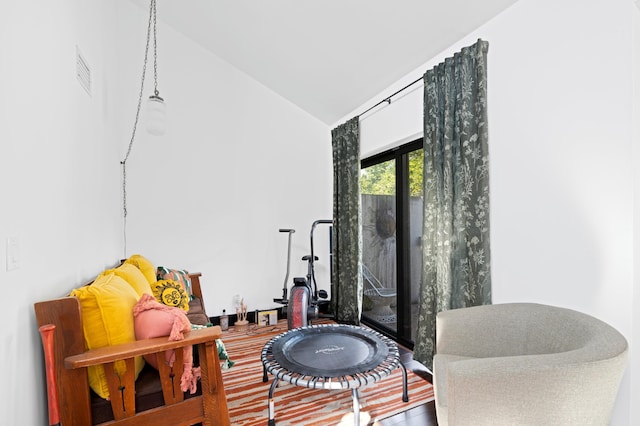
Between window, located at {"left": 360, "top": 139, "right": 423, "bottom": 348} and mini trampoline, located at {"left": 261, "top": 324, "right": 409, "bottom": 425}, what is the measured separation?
38.4 inches

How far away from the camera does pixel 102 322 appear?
57.7 inches

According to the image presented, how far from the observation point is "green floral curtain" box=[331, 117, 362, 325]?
145 inches

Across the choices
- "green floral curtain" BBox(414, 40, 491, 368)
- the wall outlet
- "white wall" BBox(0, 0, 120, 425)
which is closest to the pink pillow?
"white wall" BBox(0, 0, 120, 425)

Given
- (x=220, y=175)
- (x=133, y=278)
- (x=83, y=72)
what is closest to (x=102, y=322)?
(x=133, y=278)

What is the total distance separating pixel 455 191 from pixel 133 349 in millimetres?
2117

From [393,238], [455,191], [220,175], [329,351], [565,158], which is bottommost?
[329,351]

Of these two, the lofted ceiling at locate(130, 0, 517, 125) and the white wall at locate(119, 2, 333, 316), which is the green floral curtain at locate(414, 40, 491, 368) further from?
the white wall at locate(119, 2, 333, 316)

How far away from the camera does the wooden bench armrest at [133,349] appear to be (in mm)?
1309

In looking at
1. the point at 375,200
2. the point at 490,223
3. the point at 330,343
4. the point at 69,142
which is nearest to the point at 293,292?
the point at 330,343

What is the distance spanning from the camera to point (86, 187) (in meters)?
2.18

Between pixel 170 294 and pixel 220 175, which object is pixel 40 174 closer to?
pixel 170 294

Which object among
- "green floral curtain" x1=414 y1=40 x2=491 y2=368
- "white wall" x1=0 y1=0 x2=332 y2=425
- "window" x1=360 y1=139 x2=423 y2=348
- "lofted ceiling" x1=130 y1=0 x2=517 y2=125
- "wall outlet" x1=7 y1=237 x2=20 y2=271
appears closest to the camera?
"wall outlet" x1=7 y1=237 x2=20 y2=271

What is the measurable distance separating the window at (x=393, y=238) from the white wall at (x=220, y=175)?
2.56 ft

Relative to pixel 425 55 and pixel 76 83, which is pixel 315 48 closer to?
pixel 425 55
